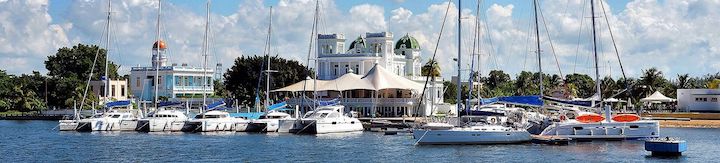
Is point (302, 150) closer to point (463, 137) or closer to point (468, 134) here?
point (463, 137)

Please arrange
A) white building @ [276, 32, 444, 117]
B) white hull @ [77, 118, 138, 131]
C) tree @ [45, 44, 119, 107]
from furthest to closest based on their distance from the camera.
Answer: tree @ [45, 44, 119, 107]
white building @ [276, 32, 444, 117]
white hull @ [77, 118, 138, 131]

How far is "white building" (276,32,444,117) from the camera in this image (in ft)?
371

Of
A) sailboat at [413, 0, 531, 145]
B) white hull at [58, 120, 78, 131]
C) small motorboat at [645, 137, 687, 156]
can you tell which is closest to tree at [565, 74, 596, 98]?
white hull at [58, 120, 78, 131]

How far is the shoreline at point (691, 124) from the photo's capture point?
10181cm

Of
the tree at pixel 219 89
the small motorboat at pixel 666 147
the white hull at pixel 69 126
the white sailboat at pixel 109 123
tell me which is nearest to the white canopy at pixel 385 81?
the white sailboat at pixel 109 123

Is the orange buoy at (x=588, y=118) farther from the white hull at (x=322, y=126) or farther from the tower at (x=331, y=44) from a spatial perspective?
the tower at (x=331, y=44)

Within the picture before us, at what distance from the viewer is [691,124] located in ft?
338

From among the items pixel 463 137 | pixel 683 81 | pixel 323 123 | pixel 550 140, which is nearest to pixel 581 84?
pixel 683 81

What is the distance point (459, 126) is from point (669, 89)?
8118 centimetres

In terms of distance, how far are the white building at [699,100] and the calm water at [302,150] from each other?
29834 millimetres

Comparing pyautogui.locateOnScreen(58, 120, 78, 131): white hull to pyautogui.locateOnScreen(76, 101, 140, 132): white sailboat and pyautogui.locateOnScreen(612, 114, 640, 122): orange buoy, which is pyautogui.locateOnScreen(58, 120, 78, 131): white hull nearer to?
pyautogui.locateOnScreen(76, 101, 140, 132): white sailboat

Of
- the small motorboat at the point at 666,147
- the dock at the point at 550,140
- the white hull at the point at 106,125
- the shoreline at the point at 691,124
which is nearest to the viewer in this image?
the small motorboat at the point at 666,147

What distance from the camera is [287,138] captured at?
82.6 m

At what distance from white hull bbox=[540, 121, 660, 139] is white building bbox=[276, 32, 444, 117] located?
116 ft
